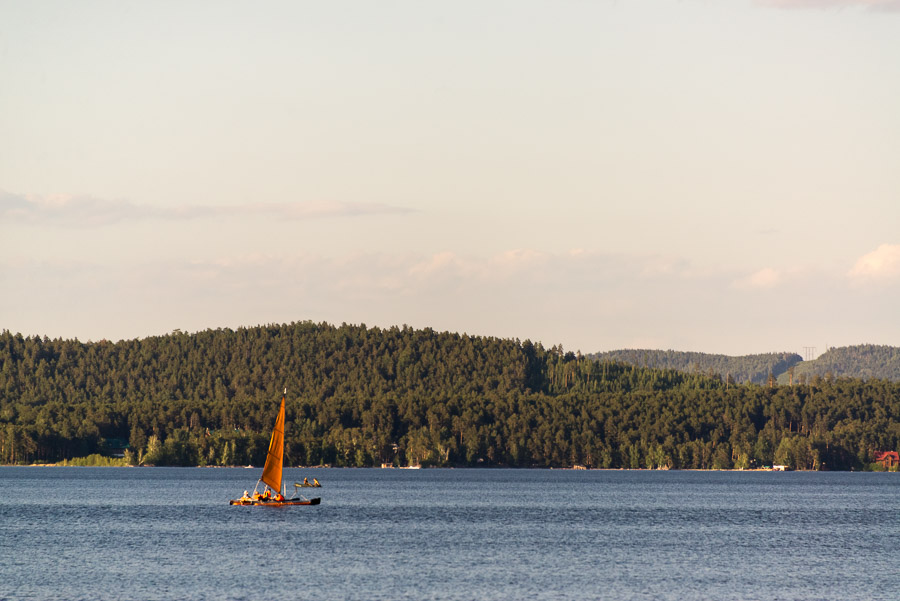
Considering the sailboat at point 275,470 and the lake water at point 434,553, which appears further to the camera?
the sailboat at point 275,470

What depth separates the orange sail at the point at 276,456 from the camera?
136 m

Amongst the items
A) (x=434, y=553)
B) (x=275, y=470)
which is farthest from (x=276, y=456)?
(x=434, y=553)

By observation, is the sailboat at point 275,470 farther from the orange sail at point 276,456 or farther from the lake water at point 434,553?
the lake water at point 434,553

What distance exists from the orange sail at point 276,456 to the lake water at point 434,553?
4673mm

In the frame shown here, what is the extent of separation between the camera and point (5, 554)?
10050cm

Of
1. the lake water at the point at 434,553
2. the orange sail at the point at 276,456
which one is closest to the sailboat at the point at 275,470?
the orange sail at the point at 276,456

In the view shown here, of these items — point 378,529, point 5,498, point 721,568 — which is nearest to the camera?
point 721,568

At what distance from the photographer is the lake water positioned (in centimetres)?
8469

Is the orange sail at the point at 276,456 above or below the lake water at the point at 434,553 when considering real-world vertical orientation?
above

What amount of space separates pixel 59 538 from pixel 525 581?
162 feet

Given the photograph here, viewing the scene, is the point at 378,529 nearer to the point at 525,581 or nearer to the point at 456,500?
the point at 525,581

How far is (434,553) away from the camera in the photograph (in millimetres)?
106688

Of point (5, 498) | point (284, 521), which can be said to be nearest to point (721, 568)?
point (284, 521)

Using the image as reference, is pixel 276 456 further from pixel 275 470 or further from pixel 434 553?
pixel 434 553
